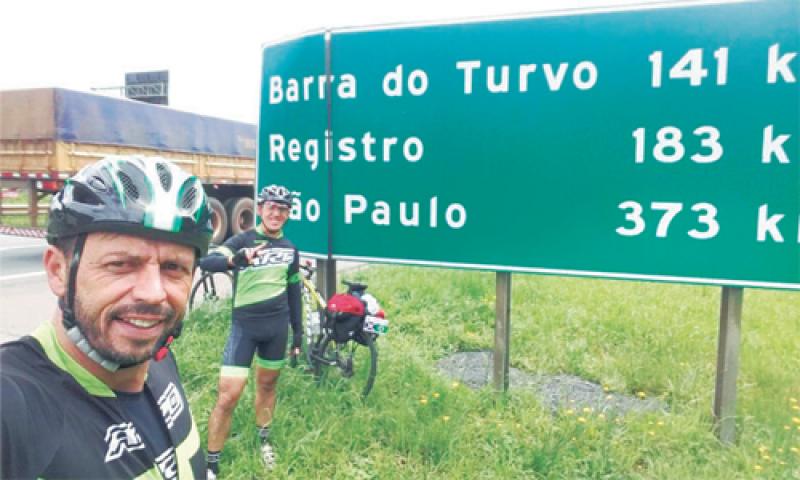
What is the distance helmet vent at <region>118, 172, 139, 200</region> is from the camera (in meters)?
1.11

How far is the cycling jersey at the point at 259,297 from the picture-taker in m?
3.40

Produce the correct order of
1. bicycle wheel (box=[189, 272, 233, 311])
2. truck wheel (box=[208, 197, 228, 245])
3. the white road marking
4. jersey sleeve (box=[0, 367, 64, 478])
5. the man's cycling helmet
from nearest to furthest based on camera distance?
1. jersey sleeve (box=[0, 367, 64, 478])
2. the man's cycling helmet
3. bicycle wheel (box=[189, 272, 233, 311])
4. the white road marking
5. truck wheel (box=[208, 197, 228, 245])

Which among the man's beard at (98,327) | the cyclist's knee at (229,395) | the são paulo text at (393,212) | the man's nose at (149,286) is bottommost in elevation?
the cyclist's knee at (229,395)

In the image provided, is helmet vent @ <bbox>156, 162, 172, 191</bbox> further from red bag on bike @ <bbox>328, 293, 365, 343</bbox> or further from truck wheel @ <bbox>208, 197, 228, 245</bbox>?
truck wheel @ <bbox>208, 197, 228, 245</bbox>

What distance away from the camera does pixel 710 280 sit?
11.5ft

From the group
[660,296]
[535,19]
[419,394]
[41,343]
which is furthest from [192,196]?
[660,296]

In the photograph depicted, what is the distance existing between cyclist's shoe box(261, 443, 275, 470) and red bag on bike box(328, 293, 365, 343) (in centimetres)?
111

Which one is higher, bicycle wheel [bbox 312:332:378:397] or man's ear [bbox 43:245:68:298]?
man's ear [bbox 43:245:68:298]

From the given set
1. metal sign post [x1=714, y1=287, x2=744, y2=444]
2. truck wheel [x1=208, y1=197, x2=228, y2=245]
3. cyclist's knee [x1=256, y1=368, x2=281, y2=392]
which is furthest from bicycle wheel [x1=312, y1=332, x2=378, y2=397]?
truck wheel [x1=208, y1=197, x2=228, y2=245]

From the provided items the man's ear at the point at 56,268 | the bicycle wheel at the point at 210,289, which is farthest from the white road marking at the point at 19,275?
the man's ear at the point at 56,268

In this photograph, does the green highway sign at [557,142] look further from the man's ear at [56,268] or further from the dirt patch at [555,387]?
the man's ear at [56,268]

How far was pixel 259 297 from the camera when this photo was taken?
3.49 meters

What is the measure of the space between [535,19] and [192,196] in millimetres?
3330

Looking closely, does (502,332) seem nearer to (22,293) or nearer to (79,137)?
(22,293)
